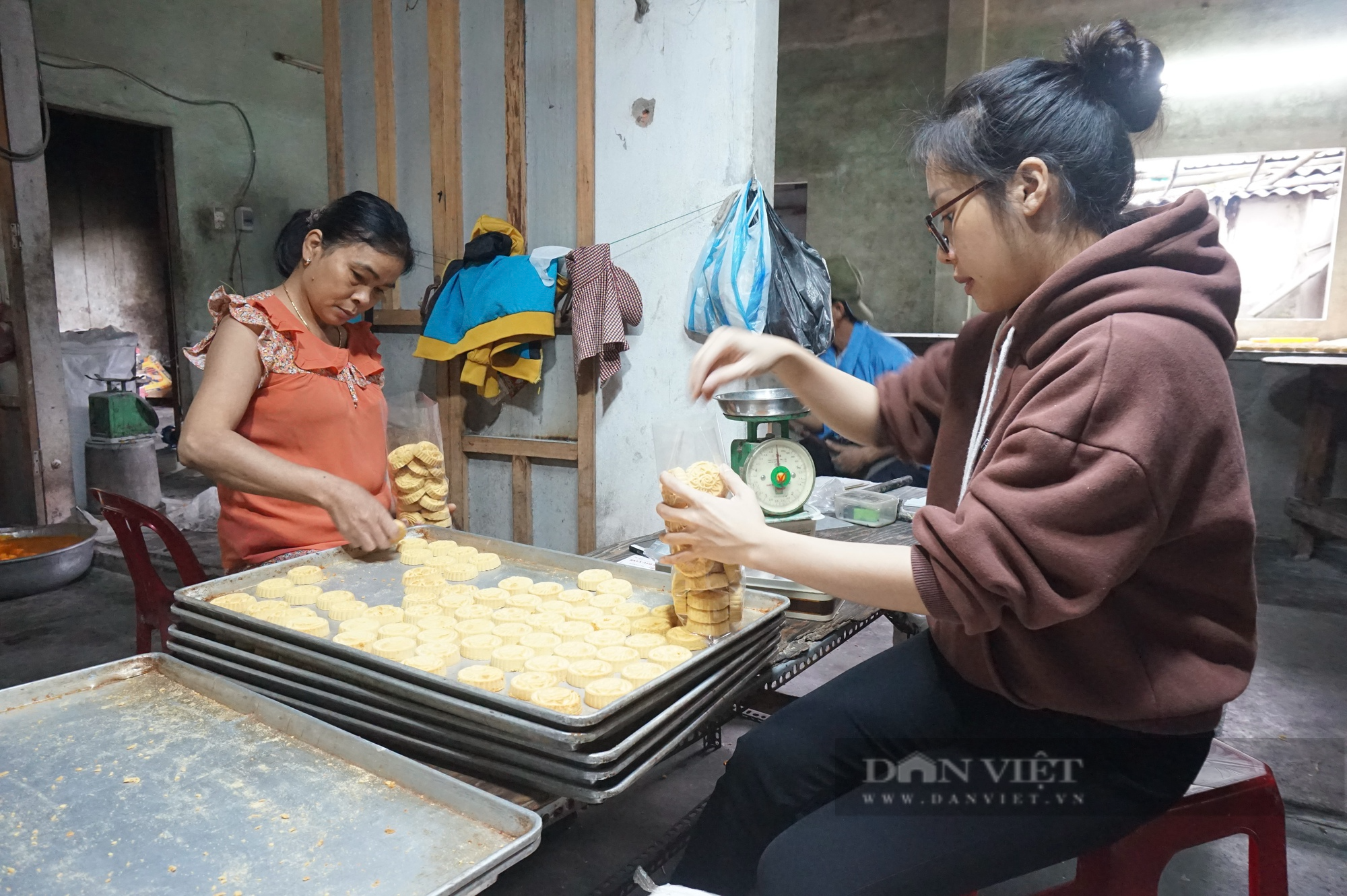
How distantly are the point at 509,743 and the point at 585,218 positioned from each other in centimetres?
354

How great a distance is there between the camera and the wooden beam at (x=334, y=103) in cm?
487

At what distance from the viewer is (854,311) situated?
4.90m

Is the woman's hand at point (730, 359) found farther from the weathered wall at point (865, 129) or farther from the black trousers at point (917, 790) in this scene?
the weathered wall at point (865, 129)

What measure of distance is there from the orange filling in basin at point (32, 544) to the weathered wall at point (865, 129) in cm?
758

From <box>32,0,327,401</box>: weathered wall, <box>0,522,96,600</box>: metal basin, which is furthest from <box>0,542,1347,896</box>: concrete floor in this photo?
<box>32,0,327,401</box>: weathered wall

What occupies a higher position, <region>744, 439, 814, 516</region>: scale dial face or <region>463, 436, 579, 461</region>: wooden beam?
<region>744, 439, 814, 516</region>: scale dial face

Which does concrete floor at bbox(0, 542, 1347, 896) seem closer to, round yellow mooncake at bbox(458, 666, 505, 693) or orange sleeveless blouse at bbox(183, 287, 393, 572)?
round yellow mooncake at bbox(458, 666, 505, 693)

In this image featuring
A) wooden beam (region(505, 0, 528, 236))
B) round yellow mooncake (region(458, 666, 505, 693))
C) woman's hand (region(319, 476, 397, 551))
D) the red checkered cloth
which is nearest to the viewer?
round yellow mooncake (region(458, 666, 505, 693))

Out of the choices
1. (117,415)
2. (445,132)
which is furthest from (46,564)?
(445,132)

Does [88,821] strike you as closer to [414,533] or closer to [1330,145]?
[414,533]

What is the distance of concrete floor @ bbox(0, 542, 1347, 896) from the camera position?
8.68ft

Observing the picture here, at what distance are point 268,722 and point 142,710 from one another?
0.77ft

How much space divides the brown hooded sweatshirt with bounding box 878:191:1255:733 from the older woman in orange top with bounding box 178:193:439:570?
4.79 feet

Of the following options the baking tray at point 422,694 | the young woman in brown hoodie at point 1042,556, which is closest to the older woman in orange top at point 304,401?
the baking tray at point 422,694
